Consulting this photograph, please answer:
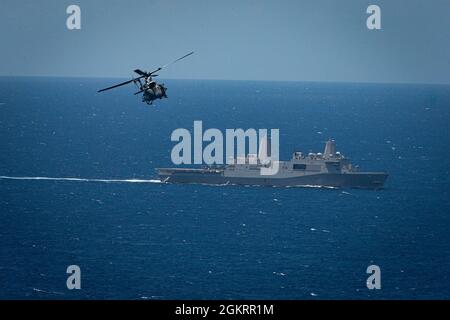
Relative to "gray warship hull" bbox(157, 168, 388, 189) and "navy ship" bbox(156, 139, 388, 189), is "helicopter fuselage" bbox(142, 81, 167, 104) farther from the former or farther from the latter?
"gray warship hull" bbox(157, 168, 388, 189)

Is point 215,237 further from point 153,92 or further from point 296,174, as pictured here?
point 153,92

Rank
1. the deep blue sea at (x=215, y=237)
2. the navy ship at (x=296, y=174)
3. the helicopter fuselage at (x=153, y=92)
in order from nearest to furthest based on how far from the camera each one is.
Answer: the helicopter fuselage at (x=153, y=92) < the deep blue sea at (x=215, y=237) < the navy ship at (x=296, y=174)

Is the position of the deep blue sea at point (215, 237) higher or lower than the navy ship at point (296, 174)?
lower

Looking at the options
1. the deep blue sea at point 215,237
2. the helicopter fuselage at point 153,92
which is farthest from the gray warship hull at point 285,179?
the helicopter fuselage at point 153,92

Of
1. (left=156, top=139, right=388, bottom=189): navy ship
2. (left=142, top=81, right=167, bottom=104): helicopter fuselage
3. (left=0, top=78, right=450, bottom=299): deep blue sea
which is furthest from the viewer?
(left=156, top=139, right=388, bottom=189): navy ship

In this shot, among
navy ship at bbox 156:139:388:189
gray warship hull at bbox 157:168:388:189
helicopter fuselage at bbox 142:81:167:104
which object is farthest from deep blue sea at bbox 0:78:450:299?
helicopter fuselage at bbox 142:81:167:104

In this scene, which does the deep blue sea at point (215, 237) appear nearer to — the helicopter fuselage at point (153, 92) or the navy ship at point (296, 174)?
the navy ship at point (296, 174)

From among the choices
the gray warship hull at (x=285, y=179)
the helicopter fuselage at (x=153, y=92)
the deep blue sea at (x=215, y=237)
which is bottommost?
the deep blue sea at (x=215, y=237)

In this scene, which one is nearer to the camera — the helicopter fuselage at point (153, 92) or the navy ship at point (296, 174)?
the helicopter fuselage at point (153, 92)

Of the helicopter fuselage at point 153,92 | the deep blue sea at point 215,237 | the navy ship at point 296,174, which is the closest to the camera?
the helicopter fuselage at point 153,92
